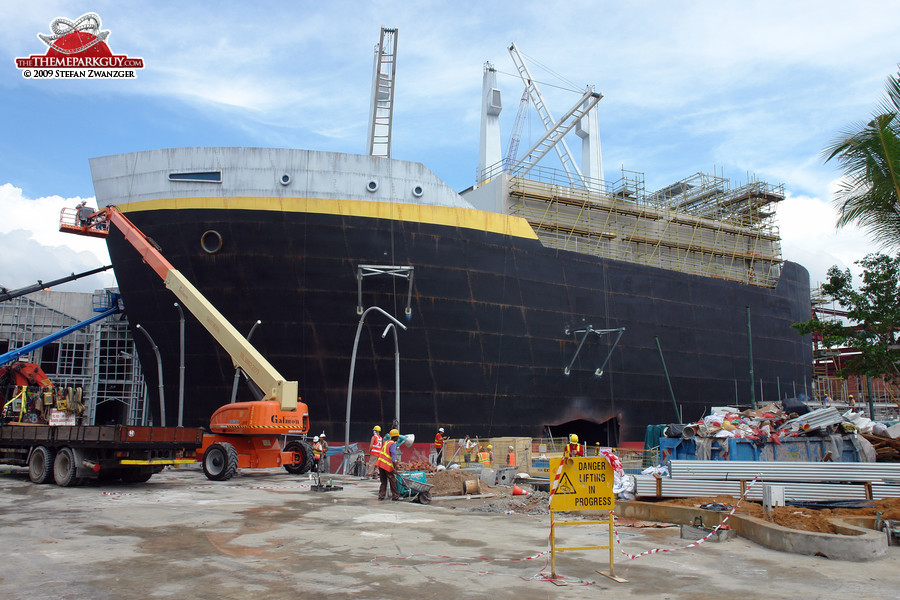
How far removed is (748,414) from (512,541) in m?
14.8

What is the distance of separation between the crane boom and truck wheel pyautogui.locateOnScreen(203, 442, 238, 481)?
1.72 meters

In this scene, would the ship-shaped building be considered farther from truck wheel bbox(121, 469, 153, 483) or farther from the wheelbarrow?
the wheelbarrow

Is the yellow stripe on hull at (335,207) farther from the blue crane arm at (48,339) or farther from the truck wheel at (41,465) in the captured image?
the blue crane arm at (48,339)

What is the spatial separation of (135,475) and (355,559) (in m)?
11.6

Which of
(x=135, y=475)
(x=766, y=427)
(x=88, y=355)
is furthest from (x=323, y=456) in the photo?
(x=88, y=355)

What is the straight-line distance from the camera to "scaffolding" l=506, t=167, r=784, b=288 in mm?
29625

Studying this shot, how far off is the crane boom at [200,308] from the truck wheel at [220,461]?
1722 mm

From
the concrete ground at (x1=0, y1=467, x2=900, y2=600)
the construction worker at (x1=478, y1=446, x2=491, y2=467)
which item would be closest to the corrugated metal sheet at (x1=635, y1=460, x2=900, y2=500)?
the concrete ground at (x1=0, y1=467, x2=900, y2=600)

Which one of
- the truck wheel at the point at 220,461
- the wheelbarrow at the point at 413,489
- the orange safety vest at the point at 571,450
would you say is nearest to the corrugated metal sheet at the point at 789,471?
the orange safety vest at the point at 571,450

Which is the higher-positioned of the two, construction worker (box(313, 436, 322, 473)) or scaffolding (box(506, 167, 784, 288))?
scaffolding (box(506, 167, 784, 288))

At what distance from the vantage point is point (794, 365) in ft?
118

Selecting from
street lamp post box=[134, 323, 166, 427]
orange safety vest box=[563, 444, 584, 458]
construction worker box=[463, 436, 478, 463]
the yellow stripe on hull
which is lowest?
construction worker box=[463, 436, 478, 463]

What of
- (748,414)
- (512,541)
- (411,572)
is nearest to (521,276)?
(748,414)

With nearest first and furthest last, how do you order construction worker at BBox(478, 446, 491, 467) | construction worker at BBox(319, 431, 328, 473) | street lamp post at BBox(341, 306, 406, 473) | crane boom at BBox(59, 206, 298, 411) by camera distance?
crane boom at BBox(59, 206, 298, 411)
construction worker at BBox(319, 431, 328, 473)
construction worker at BBox(478, 446, 491, 467)
street lamp post at BBox(341, 306, 406, 473)
